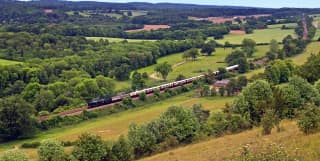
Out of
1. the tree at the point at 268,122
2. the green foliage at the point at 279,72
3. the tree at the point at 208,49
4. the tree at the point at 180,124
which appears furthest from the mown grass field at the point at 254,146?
the tree at the point at 208,49

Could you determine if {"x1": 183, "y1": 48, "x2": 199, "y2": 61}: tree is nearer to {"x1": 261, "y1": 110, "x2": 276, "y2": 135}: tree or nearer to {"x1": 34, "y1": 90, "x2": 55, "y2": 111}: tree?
{"x1": 34, "y1": 90, "x2": 55, "y2": 111}: tree

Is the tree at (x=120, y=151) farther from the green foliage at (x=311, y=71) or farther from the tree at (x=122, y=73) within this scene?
the tree at (x=122, y=73)

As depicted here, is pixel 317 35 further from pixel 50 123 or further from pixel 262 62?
pixel 50 123

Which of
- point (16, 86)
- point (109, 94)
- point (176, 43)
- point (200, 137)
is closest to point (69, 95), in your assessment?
point (109, 94)

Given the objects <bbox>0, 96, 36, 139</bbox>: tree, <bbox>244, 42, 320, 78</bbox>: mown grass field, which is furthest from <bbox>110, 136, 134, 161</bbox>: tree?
<bbox>244, 42, 320, 78</bbox>: mown grass field

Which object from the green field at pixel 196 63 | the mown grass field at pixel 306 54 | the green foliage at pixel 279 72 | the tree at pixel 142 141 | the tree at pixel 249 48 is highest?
the tree at pixel 142 141

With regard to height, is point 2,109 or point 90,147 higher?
point 90,147
